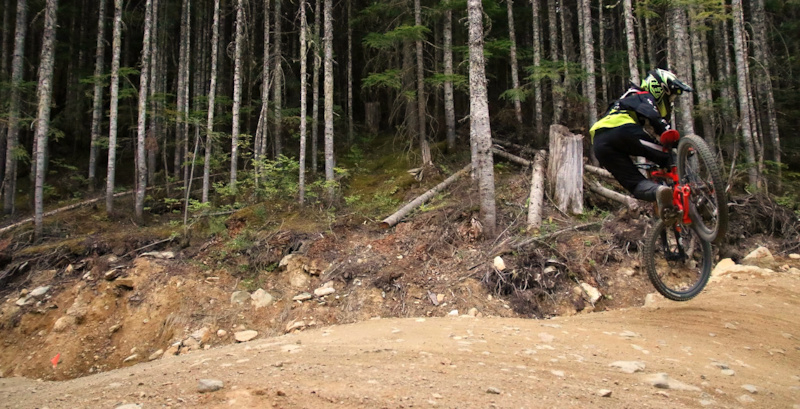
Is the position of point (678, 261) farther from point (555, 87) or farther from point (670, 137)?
point (555, 87)

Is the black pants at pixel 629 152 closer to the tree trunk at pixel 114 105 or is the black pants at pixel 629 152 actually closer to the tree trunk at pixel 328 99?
the tree trunk at pixel 328 99

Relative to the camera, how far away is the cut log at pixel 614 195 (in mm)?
8078

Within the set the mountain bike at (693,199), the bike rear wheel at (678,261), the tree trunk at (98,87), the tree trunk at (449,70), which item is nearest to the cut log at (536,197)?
the bike rear wheel at (678,261)

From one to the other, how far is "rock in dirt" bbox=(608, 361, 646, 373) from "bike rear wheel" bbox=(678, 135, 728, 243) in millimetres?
1861

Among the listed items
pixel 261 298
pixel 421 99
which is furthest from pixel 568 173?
pixel 261 298

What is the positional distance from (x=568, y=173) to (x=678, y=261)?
9.46 ft

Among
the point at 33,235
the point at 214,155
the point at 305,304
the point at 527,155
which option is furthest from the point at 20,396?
the point at 527,155

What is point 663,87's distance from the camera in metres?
4.50

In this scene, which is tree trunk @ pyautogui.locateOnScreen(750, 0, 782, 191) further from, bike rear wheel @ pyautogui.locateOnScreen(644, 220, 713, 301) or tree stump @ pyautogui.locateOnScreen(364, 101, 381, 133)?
tree stump @ pyautogui.locateOnScreen(364, 101, 381, 133)

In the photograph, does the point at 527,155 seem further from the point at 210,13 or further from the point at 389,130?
the point at 210,13

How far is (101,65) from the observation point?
14883mm

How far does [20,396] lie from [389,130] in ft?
55.1

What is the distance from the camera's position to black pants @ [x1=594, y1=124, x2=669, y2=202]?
183 inches

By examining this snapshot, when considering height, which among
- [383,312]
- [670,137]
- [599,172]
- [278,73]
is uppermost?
[278,73]
